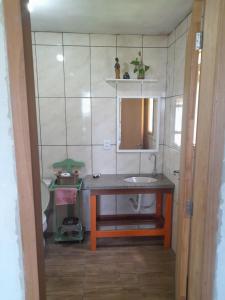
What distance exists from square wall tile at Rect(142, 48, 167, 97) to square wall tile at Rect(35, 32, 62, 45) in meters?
1.01

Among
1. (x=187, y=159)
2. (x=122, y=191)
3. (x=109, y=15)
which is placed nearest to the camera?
(x=187, y=159)

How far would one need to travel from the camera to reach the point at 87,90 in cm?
268

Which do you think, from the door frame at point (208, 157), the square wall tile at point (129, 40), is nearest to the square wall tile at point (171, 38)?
the square wall tile at point (129, 40)

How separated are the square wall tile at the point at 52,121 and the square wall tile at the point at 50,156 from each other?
63mm

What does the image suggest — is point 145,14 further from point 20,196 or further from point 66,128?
point 20,196

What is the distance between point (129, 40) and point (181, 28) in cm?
63

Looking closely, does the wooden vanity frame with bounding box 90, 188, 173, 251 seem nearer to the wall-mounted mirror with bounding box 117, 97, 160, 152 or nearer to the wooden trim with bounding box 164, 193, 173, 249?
the wooden trim with bounding box 164, 193, 173, 249

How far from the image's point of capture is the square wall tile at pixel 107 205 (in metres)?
2.88

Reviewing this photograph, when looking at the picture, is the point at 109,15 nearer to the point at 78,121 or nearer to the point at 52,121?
the point at 78,121

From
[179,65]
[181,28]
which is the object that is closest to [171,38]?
[181,28]

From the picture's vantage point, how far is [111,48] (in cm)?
262

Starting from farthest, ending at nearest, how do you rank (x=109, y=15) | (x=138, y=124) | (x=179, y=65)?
(x=138, y=124) → (x=179, y=65) → (x=109, y=15)

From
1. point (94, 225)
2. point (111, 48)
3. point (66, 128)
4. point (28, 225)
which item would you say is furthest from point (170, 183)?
point (28, 225)

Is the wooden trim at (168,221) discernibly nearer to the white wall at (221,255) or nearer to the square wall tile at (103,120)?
the square wall tile at (103,120)
